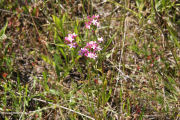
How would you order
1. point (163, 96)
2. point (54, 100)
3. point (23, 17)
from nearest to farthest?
1. point (163, 96)
2. point (54, 100)
3. point (23, 17)

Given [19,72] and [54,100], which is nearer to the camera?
[54,100]

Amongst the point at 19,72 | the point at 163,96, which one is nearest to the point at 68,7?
the point at 19,72

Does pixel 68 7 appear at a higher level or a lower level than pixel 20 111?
higher

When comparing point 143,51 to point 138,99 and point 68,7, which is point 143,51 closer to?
point 138,99

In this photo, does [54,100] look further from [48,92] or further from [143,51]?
[143,51]

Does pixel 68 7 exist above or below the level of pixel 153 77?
above

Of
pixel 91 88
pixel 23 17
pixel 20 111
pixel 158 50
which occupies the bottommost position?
pixel 20 111

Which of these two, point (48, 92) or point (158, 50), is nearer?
point (48, 92)

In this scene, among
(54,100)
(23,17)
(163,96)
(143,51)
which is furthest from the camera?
(23,17)

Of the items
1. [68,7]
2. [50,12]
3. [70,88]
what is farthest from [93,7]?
[70,88]
